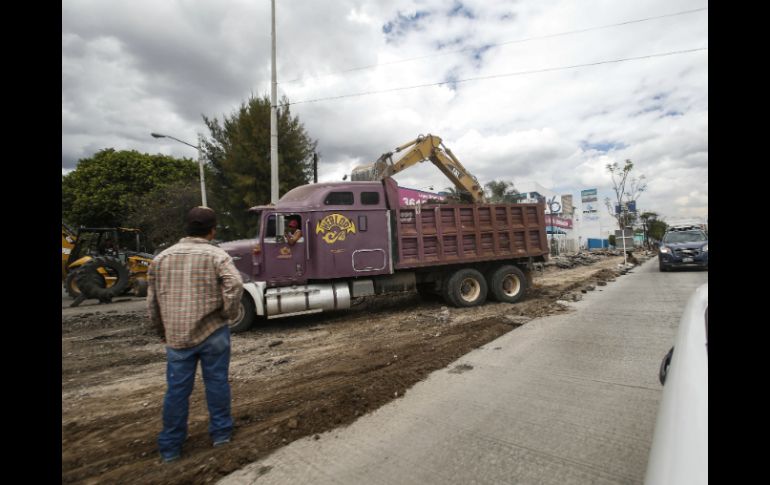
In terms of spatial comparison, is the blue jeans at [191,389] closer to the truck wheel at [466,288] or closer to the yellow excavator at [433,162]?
the truck wheel at [466,288]

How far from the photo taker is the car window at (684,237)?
13.7 meters

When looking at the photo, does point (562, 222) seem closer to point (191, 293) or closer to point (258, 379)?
point (258, 379)

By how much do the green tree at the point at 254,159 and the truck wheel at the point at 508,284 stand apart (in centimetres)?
1198

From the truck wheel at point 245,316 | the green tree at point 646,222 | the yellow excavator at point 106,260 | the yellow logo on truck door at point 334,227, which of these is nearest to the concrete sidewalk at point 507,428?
the yellow logo on truck door at point 334,227

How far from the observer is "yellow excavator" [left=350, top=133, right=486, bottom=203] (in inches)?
368

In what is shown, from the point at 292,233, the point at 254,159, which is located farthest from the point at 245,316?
the point at 254,159

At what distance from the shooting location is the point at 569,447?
238cm

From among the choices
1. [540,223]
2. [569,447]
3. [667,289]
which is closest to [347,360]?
[569,447]

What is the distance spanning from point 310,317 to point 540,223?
19.2ft

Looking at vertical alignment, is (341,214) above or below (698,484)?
above

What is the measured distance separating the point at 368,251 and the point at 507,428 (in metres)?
4.81

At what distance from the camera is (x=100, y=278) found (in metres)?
10.7

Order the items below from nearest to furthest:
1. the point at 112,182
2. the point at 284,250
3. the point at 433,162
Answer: the point at 284,250 < the point at 433,162 < the point at 112,182
